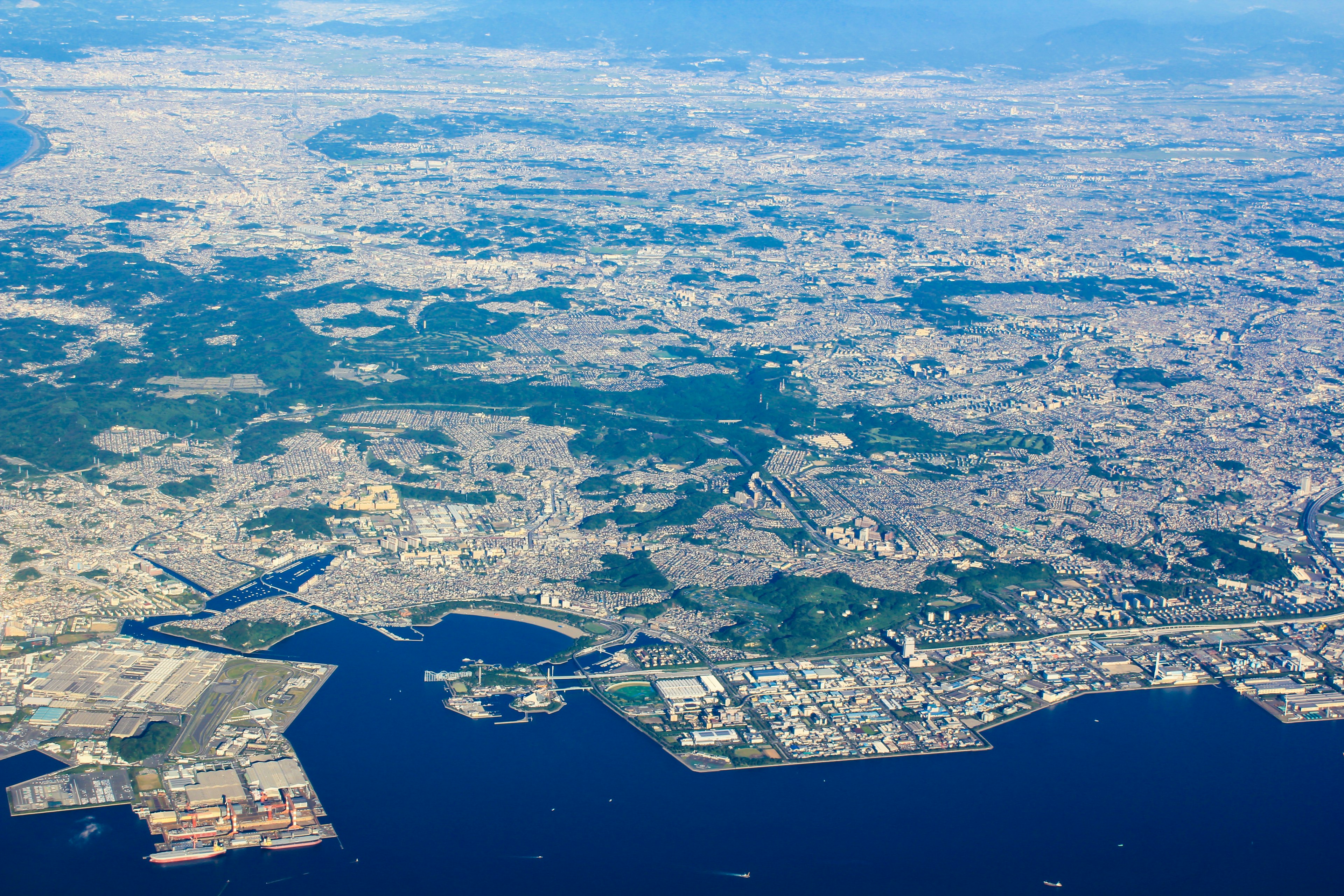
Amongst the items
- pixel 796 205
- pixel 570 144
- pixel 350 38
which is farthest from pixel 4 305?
pixel 350 38

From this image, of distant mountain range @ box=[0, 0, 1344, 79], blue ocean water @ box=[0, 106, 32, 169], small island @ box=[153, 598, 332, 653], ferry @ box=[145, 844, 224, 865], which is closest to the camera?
ferry @ box=[145, 844, 224, 865]

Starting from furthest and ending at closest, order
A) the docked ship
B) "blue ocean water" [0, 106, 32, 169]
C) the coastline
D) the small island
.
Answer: "blue ocean water" [0, 106, 32, 169] → the coastline → the small island → the docked ship

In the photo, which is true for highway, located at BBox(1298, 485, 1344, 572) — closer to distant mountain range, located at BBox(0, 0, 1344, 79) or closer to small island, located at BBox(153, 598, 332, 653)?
small island, located at BBox(153, 598, 332, 653)

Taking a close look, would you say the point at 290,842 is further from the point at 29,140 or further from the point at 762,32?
the point at 762,32

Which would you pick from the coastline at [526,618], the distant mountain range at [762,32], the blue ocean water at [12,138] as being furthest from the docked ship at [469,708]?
the distant mountain range at [762,32]

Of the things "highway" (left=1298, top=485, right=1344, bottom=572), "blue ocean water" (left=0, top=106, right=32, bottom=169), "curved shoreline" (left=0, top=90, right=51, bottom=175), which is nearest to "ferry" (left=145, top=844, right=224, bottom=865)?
"highway" (left=1298, top=485, right=1344, bottom=572)

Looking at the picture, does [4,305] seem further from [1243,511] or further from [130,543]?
[1243,511]
